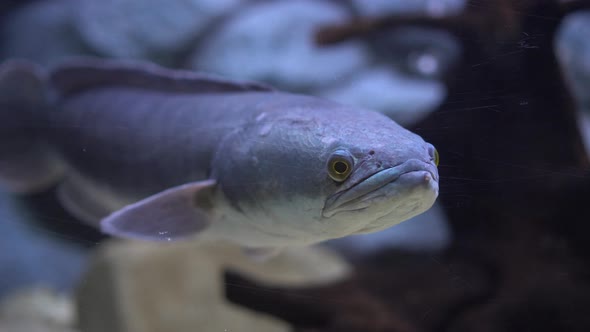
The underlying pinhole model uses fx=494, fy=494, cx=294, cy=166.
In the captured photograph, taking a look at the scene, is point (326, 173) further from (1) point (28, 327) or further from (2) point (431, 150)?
(1) point (28, 327)

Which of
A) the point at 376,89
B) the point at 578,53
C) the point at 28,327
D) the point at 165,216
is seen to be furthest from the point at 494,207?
the point at 28,327

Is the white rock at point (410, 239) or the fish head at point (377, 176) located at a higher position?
the fish head at point (377, 176)

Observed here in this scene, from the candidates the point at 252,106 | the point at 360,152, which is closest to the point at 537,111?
the point at 360,152

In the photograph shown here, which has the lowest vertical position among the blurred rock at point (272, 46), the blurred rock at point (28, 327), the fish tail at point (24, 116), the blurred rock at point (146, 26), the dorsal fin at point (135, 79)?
the blurred rock at point (28, 327)

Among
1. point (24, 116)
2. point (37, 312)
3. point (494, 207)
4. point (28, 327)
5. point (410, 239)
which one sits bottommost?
point (37, 312)

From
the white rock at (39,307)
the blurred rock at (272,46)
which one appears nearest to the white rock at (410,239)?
the blurred rock at (272,46)

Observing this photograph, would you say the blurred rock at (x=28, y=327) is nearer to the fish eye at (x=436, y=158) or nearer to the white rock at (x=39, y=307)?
the white rock at (x=39, y=307)

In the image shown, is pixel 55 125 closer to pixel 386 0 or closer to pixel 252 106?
pixel 252 106
